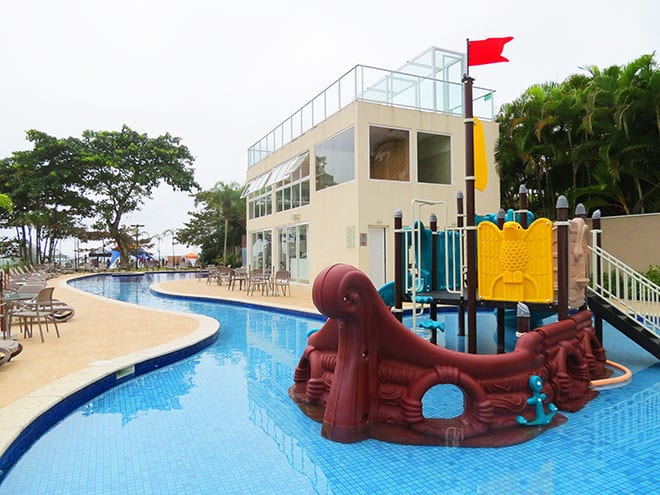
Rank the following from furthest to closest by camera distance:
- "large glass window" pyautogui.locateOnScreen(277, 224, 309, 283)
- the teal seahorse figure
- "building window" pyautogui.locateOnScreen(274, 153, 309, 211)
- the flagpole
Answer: "large glass window" pyautogui.locateOnScreen(277, 224, 309, 283) < "building window" pyautogui.locateOnScreen(274, 153, 309, 211) < the flagpole < the teal seahorse figure

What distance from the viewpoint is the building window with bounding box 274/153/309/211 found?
59.7 feet

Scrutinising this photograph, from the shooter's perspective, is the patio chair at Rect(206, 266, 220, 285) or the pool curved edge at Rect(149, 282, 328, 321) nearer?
the pool curved edge at Rect(149, 282, 328, 321)

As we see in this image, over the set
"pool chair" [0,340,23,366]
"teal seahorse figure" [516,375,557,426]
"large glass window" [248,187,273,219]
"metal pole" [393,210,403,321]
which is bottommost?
"teal seahorse figure" [516,375,557,426]

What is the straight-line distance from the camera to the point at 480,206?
1600 centimetres

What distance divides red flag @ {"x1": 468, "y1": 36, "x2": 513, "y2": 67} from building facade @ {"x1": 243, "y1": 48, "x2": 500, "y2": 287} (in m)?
8.24

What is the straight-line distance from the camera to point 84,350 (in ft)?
23.5

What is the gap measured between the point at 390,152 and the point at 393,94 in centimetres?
192

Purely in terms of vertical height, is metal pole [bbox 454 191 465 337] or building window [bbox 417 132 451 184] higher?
building window [bbox 417 132 451 184]

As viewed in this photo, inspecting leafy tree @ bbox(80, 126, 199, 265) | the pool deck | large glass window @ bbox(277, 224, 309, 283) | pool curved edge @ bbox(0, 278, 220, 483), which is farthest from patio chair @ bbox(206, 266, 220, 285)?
leafy tree @ bbox(80, 126, 199, 265)

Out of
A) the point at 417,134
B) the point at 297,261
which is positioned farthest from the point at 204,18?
the point at 297,261

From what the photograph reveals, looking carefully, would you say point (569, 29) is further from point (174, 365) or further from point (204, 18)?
point (174, 365)

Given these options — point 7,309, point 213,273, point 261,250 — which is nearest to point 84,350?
point 7,309

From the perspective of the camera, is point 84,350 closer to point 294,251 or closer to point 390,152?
point 390,152

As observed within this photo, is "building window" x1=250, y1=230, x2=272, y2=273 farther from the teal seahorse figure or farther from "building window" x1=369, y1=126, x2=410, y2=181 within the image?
the teal seahorse figure
